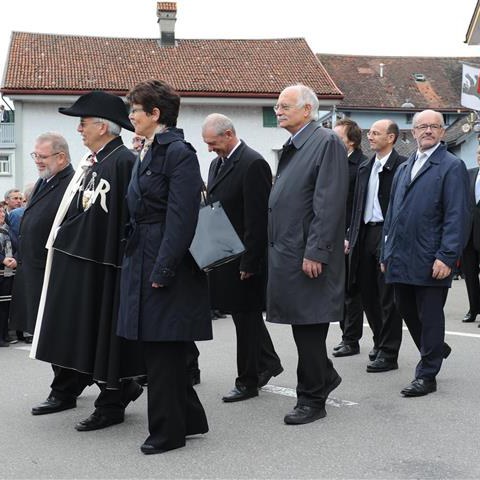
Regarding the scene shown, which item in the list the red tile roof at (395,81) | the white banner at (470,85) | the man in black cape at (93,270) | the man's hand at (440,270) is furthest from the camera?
the red tile roof at (395,81)

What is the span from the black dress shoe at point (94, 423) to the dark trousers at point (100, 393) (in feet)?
0.09

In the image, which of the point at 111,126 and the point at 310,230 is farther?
the point at 111,126

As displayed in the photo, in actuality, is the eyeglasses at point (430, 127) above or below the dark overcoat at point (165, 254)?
above

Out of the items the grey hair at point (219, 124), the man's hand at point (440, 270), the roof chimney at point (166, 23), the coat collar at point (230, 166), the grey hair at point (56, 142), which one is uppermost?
the roof chimney at point (166, 23)

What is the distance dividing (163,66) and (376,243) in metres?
34.1

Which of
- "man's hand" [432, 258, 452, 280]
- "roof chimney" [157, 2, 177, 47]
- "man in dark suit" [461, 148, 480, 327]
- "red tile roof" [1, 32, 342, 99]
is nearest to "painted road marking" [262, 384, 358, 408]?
"man's hand" [432, 258, 452, 280]

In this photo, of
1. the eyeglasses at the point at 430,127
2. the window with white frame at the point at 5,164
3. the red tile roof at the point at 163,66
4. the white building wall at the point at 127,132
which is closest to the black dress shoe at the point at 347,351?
the eyeglasses at the point at 430,127

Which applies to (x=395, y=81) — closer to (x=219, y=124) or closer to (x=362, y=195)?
(x=362, y=195)

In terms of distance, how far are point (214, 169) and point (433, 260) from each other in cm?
180

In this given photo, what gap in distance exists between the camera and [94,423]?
5391 mm

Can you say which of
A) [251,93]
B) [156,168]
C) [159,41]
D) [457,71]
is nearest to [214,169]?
[156,168]

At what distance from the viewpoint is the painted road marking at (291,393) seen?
5.95 meters

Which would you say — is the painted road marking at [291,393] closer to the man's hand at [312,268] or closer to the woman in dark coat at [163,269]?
the man's hand at [312,268]

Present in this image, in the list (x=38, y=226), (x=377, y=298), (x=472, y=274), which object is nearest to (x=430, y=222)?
(x=377, y=298)
